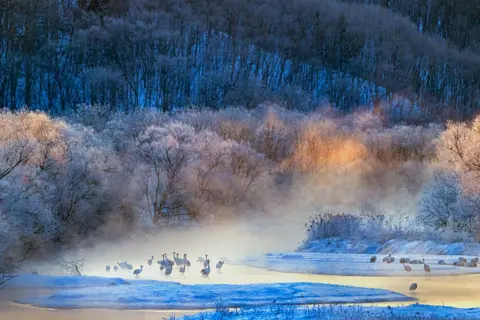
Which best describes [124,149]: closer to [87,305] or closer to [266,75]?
[87,305]

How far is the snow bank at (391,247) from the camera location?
38125 millimetres

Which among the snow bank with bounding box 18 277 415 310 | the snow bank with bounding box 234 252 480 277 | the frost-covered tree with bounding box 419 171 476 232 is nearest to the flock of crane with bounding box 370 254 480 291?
the snow bank with bounding box 234 252 480 277

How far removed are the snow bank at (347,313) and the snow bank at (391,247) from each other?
17.7 m

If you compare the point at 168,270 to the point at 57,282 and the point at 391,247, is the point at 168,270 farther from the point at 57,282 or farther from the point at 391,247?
the point at 391,247

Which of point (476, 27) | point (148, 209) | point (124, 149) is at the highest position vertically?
point (476, 27)

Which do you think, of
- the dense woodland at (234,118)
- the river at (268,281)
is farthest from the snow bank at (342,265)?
the dense woodland at (234,118)

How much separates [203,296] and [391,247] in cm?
1784

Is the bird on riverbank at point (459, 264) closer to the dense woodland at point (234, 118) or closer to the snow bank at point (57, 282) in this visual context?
the dense woodland at point (234, 118)

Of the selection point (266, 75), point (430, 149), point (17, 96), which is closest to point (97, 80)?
point (17, 96)

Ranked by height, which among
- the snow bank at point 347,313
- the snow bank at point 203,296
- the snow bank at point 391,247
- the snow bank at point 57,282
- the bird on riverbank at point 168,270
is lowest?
the snow bank at point 347,313

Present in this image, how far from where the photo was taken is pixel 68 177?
43.8 m

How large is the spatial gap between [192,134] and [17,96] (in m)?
50.2

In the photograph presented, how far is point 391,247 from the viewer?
40.3 m

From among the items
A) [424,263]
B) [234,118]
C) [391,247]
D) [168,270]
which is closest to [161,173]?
[234,118]
